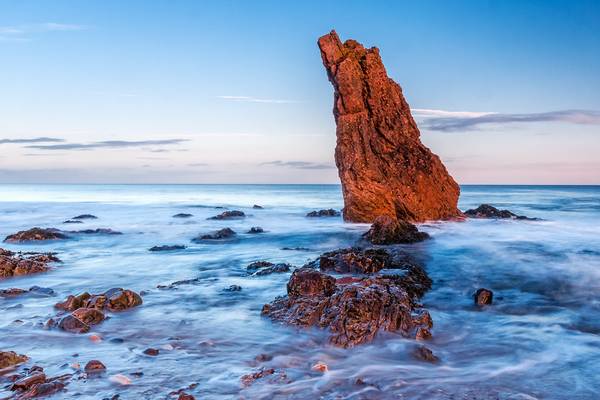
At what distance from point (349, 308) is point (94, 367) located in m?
3.41

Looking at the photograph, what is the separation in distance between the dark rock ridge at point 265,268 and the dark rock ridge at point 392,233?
4059mm

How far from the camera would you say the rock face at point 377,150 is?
822 inches

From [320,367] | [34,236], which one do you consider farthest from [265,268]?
[34,236]

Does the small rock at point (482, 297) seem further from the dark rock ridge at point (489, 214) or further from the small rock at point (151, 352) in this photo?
the dark rock ridge at point (489, 214)

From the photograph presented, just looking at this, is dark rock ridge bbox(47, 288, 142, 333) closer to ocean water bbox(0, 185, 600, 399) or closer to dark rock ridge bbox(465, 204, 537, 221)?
ocean water bbox(0, 185, 600, 399)

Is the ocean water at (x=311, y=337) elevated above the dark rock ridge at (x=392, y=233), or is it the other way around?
the dark rock ridge at (x=392, y=233)

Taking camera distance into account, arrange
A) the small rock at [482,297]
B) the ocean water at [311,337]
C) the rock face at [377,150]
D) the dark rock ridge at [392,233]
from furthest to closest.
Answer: the rock face at [377,150] → the dark rock ridge at [392,233] → the small rock at [482,297] → the ocean water at [311,337]

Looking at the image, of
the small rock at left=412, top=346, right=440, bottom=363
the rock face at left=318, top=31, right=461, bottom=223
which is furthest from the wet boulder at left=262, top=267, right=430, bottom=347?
the rock face at left=318, top=31, right=461, bottom=223

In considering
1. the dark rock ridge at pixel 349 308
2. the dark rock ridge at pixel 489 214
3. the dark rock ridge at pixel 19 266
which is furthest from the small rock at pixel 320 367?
the dark rock ridge at pixel 489 214

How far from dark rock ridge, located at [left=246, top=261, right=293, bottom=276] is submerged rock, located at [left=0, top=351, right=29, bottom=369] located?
6.06m

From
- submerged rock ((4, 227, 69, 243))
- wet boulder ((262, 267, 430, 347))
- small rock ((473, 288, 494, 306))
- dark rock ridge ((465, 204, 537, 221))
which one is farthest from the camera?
dark rock ridge ((465, 204, 537, 221))

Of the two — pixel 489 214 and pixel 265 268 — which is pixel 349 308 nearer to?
pixel 265 268

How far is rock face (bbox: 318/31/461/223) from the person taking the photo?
20875 mm

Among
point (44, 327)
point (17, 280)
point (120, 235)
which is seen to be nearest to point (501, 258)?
point (44, 327)
